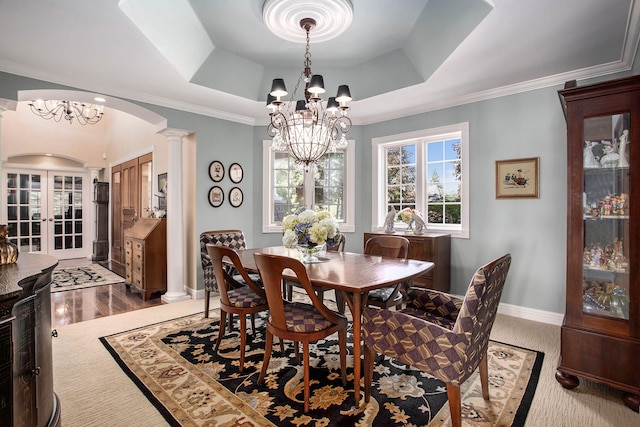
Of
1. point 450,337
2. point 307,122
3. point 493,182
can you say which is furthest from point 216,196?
point 450,337

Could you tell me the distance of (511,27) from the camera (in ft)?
8.30

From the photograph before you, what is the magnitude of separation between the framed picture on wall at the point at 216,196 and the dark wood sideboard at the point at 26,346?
284 centimetres

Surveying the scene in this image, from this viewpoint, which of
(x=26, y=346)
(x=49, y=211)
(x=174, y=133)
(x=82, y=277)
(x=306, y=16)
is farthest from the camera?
(x=49, y=211)

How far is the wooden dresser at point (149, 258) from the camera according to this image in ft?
14.8

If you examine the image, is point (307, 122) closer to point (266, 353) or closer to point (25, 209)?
point (266, 353)

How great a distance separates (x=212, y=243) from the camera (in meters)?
3.93

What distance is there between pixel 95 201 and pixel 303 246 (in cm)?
739

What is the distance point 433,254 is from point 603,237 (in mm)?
1743

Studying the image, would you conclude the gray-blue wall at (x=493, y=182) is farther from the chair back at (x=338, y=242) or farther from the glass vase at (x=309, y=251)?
the glass vase at (x=309, y=251)

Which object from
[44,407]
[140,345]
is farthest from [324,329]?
[140,345]

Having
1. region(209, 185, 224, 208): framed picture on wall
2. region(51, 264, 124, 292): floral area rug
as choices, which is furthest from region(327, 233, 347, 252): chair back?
region(51, 264, 124, 292): floral area rug

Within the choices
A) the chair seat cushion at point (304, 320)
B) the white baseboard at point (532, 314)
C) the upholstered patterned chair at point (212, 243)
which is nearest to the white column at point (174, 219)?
the upholstered patterned chair at point (212, 243)

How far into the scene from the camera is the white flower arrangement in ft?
8.37

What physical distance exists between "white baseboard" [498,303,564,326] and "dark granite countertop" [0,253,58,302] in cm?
416
